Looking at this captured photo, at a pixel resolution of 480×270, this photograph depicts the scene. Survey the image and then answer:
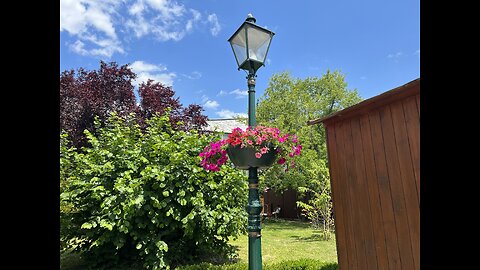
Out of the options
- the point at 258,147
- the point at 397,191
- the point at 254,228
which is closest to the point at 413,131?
the point at 397,191

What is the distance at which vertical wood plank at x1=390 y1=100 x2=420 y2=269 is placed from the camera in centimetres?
167

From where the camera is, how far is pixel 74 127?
7.56 metres

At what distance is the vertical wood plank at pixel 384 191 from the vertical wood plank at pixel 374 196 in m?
0.03

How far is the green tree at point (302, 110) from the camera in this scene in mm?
10539

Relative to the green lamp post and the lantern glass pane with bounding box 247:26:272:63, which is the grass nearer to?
the green lamp post

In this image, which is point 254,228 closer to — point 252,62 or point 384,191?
point 384,191

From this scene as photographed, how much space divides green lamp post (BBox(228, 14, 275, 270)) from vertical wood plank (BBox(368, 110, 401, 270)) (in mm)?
1041

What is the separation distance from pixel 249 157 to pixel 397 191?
3.84ft

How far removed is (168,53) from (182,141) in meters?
2.67

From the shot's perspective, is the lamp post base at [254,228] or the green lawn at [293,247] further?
the green lawn at [293,247]

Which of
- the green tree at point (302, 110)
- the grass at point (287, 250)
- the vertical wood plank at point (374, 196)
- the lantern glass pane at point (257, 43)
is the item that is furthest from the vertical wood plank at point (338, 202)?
the green tree at point (302, 110)

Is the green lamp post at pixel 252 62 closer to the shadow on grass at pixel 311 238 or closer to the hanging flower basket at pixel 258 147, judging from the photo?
the hanging flower basket at pixel 258 147
